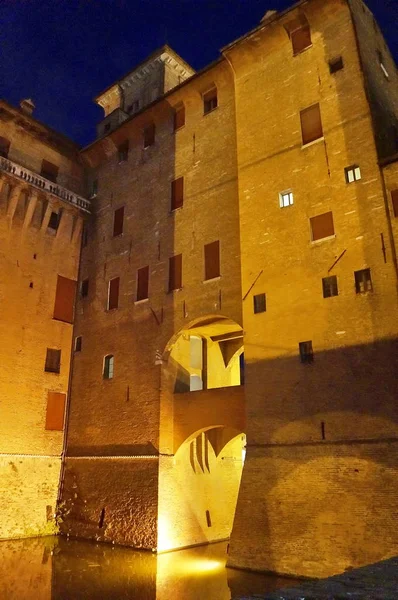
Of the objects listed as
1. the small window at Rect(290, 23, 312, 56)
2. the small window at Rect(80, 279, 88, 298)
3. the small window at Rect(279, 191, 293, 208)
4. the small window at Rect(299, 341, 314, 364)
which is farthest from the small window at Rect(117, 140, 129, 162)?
the small window at Rect(299, 341, 314, 364)

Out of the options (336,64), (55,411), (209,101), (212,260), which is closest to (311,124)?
(336,64)

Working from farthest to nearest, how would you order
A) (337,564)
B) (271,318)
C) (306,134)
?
(306,134), (271,318), (337,564)

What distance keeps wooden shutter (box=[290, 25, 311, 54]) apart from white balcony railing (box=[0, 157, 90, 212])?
12216 mm

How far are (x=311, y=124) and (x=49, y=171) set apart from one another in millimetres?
13763

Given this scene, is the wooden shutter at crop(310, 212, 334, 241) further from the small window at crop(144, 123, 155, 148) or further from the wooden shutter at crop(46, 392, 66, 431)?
the wooden shutter at crop(46, 392, 66, 431)

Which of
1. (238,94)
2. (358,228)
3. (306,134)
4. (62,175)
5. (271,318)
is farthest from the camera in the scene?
(62,175)

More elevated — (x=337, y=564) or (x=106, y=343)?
(x=106, y=343)

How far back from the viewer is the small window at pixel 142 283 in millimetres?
20047

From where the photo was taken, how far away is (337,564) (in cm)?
1158

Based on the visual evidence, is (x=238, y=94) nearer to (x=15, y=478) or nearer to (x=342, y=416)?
(x=342, y=416)

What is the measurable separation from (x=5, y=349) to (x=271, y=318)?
1144cm

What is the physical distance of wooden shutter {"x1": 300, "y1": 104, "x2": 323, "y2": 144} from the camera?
52.1ft

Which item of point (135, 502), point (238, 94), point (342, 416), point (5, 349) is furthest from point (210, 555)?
point (238, 94)

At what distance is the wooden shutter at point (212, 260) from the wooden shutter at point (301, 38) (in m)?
7.70
